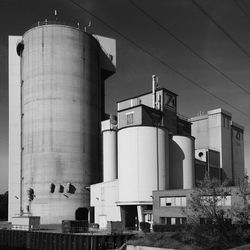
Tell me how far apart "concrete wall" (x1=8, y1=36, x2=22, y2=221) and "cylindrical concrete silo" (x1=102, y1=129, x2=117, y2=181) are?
1987cm

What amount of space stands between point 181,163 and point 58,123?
25.5 m

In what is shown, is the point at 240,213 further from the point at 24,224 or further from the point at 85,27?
the point at 85,27

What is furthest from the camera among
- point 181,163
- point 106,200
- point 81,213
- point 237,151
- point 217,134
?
point 237,151

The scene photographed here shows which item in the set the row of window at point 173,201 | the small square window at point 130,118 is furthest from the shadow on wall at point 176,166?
the small square window at point 130,118

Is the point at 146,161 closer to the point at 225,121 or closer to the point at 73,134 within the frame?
the point at 73,134

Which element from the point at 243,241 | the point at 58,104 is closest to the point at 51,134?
the point at 58,104

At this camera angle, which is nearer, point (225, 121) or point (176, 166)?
point (176, 166)

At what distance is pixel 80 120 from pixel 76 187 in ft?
43.5

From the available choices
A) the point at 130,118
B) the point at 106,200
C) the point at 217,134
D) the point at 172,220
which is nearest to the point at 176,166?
the point at 130,118

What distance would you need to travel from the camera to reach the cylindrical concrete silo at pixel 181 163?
75.4m

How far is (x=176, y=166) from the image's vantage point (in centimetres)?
7581

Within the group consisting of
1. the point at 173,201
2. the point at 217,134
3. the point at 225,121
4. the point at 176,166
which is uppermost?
the point at 225,121

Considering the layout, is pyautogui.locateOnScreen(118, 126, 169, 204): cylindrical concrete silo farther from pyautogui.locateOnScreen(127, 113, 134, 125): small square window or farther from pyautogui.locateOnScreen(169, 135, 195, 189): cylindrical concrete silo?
pyautogui.locateOnScreen(127, 113, 134, 125): small square window

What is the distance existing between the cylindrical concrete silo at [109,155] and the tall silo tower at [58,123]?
469 cm
